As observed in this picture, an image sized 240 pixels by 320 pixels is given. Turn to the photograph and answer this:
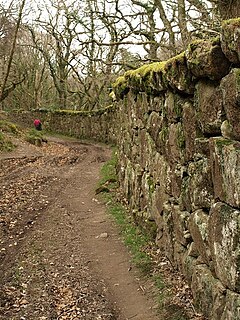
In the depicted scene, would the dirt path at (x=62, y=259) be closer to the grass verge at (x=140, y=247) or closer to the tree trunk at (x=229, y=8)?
the grass verge at (x=140, y=247)

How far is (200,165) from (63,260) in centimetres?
286

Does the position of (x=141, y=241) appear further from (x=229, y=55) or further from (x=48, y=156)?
(x=48, y=156)

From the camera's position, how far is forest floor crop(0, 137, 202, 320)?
4.91 meters

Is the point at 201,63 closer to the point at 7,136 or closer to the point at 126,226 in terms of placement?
the point at 126,226

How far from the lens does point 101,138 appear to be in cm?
2520

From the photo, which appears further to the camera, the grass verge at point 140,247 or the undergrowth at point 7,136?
the undergrowth at point 7,136

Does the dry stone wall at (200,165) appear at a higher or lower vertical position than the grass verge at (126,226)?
higher

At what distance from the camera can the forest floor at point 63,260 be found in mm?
4914

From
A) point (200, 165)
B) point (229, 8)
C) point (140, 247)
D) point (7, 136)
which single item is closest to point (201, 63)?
point (200, 165)

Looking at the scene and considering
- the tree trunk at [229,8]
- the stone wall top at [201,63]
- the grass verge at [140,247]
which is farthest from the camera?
the tree trunk at [229,8]

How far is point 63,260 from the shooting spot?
252 inches

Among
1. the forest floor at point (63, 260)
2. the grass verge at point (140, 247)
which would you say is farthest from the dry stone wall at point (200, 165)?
the forest floor at point (63, 260)

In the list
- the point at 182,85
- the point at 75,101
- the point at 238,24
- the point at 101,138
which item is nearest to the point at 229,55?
the point at 238,24

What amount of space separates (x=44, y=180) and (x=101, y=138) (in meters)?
12.9
